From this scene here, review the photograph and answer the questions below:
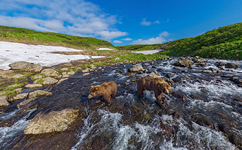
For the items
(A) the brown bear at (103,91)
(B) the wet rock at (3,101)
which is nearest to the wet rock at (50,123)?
(A) the brown bear at (103,91)

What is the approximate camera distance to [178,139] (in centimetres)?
382

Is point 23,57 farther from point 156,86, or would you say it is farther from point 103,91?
point 156,86

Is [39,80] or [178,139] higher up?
[39,80]

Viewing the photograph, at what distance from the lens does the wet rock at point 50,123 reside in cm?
430

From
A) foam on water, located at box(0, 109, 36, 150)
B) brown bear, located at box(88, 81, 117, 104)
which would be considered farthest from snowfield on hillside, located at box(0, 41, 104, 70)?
brown bear, located at box(88, 81, 117, 104)

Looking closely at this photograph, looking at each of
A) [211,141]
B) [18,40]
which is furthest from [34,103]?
[18,40]

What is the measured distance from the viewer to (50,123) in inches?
179

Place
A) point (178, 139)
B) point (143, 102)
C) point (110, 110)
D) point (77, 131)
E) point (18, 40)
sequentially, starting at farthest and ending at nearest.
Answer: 1. point (18, 40)
2. point (143, 102)
3. point (110, 110)
4. point (77, 131)
5. point (178, 139)

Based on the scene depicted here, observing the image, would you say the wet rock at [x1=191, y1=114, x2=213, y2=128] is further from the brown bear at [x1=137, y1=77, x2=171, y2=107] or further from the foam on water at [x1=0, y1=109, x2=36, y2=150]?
the foam on water at [x1=0, y1=109, x2=36, y2=150]

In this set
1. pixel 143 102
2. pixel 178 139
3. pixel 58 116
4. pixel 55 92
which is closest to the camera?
pixel 178 139

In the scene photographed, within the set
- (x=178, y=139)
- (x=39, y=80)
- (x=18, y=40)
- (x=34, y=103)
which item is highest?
(x=18, y=40)

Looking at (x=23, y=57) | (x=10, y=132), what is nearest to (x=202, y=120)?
(x=10, y=132)

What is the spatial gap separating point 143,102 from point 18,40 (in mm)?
42395

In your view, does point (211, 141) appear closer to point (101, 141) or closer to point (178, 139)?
point (178, 139)
